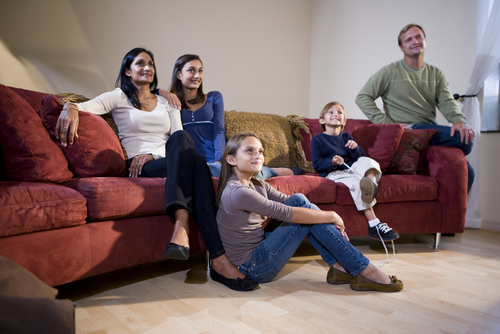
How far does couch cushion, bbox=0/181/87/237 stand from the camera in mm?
1185

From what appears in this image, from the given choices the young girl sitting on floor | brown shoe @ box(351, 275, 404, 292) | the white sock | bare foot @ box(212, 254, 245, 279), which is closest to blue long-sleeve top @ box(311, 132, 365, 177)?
the white sock

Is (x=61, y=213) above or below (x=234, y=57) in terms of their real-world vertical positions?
below

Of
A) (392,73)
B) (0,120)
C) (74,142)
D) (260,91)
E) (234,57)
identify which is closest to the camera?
(0,120)

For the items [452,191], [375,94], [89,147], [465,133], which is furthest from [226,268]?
[375,94]

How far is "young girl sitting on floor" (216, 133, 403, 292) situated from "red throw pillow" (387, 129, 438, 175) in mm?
1032

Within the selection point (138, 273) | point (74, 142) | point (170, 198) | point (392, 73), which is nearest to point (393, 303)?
point (170, 198)

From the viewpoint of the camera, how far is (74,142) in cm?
168

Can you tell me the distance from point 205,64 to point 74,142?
2.08m

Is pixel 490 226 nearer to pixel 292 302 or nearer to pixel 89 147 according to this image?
Result: pixel 292 302

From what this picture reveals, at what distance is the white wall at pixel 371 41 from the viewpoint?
10.3 feet

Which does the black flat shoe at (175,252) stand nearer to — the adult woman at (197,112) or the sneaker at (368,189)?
the adult woman at (197,112)

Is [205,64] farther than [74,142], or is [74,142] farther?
[205,64]

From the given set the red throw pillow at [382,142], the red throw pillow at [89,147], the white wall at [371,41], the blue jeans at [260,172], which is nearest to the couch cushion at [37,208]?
the red throw pillow at [89,147]

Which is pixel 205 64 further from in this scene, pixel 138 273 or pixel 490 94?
pixel 490 94
